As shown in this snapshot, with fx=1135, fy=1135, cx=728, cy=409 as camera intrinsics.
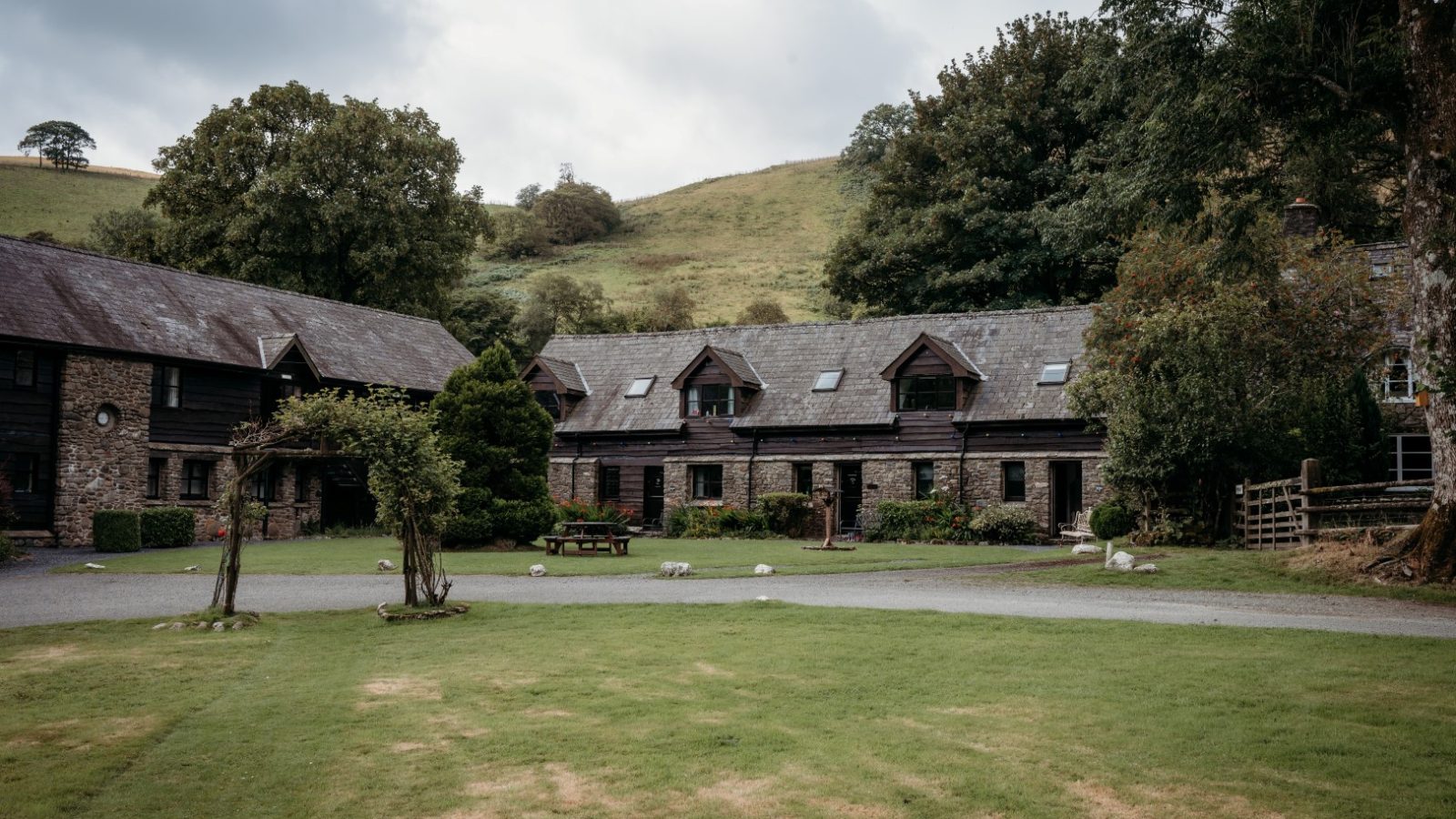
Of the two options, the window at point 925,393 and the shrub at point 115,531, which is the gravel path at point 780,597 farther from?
the window at point 925,393

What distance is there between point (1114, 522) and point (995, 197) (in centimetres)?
2099

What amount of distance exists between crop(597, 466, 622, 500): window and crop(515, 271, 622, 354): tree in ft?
83.0

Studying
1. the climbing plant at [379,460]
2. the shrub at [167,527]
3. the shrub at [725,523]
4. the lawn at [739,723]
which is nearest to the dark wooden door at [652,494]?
the shrub at [725,523]

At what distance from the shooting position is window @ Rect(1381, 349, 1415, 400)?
3294 centimetres

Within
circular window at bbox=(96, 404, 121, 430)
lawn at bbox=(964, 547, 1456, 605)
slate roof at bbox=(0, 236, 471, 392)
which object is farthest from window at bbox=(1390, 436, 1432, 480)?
circular window at bbox=(96, 404, 121, 430)

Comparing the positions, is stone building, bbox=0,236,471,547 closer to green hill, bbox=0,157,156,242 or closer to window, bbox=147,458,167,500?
window, bbox=147,458,167,500

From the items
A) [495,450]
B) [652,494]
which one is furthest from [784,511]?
[495,450]

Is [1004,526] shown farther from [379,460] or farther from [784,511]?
[379,460]

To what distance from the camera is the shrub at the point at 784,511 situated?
37.8 metres

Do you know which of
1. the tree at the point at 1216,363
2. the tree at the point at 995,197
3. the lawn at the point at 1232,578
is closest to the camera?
the lawn at the point at 1232,578

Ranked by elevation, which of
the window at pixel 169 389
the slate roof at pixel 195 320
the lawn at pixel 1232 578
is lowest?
the lawn at pixel 1232 578

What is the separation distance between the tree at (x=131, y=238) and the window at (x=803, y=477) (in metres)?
29.9

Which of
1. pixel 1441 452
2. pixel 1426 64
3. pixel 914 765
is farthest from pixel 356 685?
pixel 1426 64

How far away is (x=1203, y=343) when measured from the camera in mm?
28062
